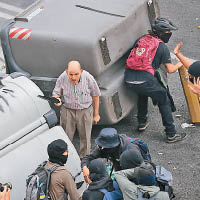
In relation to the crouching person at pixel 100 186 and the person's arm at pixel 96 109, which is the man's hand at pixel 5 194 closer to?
the crouching person at pixel 100 186

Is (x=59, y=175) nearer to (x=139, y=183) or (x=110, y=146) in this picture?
(x=110, y=146)

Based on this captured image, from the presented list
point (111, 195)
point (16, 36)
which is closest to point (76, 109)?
point (16, 36)

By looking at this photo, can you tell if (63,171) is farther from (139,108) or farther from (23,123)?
(139,108)

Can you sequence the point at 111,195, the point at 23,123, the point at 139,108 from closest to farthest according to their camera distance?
the point at 111,195 → the point at 23,123 → the point at 139,108

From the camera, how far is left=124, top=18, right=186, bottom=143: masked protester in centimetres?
686

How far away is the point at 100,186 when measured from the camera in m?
4.66

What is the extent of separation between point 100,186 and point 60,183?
1.57ft

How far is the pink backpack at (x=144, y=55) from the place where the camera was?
684 centimetres

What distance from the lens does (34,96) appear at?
5723 mm

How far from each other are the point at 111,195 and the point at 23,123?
1.46m

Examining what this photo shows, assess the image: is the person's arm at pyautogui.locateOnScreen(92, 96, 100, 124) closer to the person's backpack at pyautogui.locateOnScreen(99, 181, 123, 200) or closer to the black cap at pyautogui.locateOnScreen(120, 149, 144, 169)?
the black cap at pyautogui.locateOnScreen(120, 149, 144, 169)

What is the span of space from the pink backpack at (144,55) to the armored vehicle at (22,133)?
159 cm

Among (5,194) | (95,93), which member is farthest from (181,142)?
(5,194)

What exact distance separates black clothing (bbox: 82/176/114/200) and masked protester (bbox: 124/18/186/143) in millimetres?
2411
